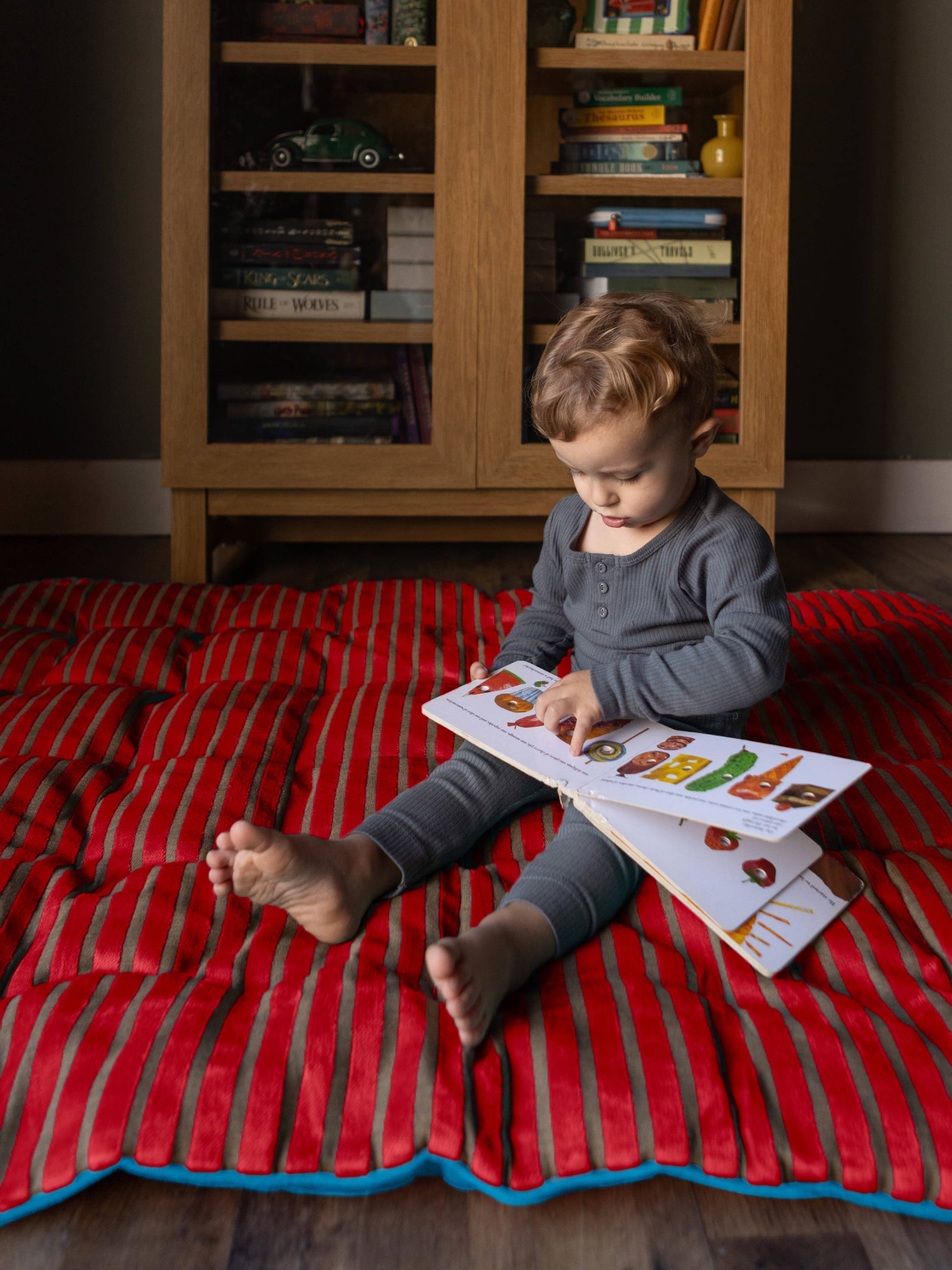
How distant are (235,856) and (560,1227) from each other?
0.96 feet

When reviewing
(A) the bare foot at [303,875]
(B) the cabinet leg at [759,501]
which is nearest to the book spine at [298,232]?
(B) the cabinet leg at [759,501]

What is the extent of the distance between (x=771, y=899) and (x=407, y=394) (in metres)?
1.27

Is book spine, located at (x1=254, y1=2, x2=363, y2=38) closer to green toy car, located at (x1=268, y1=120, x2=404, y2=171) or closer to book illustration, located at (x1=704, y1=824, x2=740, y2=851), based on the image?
green toy car, located at (x1=268, y1=120, x2=404, y2=171)

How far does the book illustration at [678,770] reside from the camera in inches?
29.6

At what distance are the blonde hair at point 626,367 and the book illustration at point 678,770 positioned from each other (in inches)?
10.1

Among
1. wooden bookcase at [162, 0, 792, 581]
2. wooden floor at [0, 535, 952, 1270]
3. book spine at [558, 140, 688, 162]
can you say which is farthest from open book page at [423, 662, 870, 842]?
book spine at [558, 140, 688, 162]

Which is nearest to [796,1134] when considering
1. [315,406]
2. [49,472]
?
[315,406]

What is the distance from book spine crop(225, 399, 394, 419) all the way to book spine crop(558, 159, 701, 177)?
1.59 ft

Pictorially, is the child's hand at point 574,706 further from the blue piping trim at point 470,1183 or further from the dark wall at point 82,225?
the dark wall at point 82,225

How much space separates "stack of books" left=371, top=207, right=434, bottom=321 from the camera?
70.3 inches

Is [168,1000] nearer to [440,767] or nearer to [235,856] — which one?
[235,856]

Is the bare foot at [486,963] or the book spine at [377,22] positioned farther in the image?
the book spine at [377,22]

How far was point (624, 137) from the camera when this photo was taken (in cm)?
178

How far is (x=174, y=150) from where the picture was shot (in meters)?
1.75
